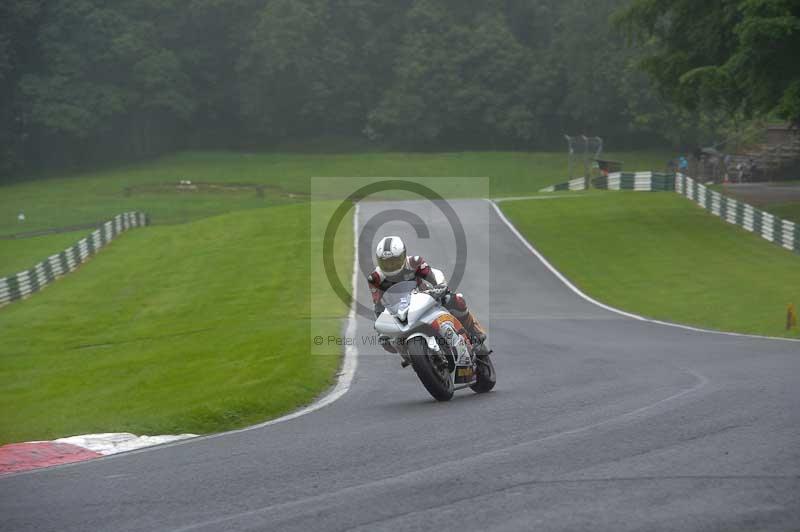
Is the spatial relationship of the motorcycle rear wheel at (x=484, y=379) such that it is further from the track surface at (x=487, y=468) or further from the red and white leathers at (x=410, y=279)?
the red and white leathers at (x=410, y=279)

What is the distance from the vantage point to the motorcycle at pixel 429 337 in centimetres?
1139

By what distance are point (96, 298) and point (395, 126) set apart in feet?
218

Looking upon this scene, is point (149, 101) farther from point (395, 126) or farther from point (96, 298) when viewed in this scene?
point (96, 298)

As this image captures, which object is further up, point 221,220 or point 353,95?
point 353,95

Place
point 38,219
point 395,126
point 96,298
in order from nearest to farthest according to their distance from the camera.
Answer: point 96,298, point 38,219, point 395,126

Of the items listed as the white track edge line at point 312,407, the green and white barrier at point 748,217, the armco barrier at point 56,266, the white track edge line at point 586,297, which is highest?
the white track edge line at point 312,407

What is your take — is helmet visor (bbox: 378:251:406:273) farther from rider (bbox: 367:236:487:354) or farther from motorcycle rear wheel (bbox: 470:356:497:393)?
motorcycle rear wheel (bbox: 470:356:497:393)

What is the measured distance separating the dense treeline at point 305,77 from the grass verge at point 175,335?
151 feet

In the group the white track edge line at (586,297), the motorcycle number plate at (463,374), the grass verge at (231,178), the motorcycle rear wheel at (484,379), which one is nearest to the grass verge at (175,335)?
the motorcycle number plate at (463,374)

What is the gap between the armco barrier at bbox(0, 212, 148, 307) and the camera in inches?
1401

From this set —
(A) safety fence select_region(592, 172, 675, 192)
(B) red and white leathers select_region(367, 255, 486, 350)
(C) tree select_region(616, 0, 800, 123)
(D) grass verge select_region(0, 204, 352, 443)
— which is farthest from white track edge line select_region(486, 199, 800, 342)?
(A) safety fence select_region(592, 172, 675, 192)

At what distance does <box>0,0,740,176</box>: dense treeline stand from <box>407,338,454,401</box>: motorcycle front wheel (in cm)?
7956

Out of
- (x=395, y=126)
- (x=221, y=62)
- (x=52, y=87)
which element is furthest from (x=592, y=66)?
(x=52, y=87)

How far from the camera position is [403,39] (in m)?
102
